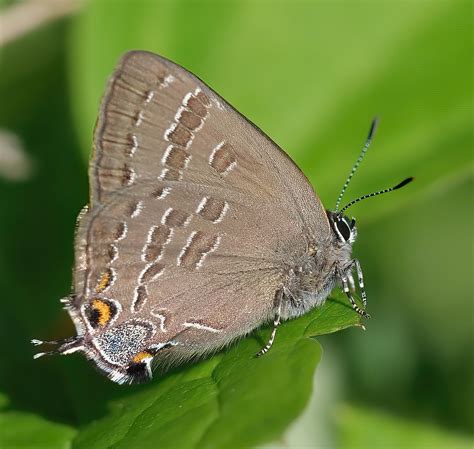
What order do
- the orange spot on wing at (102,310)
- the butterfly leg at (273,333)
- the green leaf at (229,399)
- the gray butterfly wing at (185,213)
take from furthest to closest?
1. the orange spot on wing at (102,310)
2. the gray butterfly wing at (185,213)
3. the butterfly leg at (273,333)
4. the green leaf at (229,399)

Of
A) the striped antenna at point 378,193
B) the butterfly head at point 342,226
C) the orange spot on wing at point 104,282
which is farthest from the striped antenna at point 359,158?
the orange spot on wing at point 104,282

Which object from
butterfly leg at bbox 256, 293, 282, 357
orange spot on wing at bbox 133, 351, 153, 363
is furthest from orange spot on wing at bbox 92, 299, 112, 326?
butterfly leg at bbox 256, 293, 282, 357

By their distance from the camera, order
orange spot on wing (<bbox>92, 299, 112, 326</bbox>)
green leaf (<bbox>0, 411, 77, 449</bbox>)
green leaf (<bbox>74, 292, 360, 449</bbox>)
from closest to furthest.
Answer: green leaf (<bbox>74, 292, 360, 449</bbox>) < green leaf (<bbox>0, 411, 77, 449</bbox>) < orange spot on wing (<bbox>92, 299, 112, 326</bbox>)

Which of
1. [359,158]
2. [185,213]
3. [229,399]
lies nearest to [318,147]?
[359,158]

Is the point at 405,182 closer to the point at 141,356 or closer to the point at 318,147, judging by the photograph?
the point at 318,147

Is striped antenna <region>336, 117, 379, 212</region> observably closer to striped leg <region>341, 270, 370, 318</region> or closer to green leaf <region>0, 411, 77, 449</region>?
striped leg <region>341, 270, 370, 318</region>

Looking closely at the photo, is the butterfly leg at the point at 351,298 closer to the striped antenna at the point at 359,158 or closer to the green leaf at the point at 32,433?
the striped antenna at the point at 359,158
